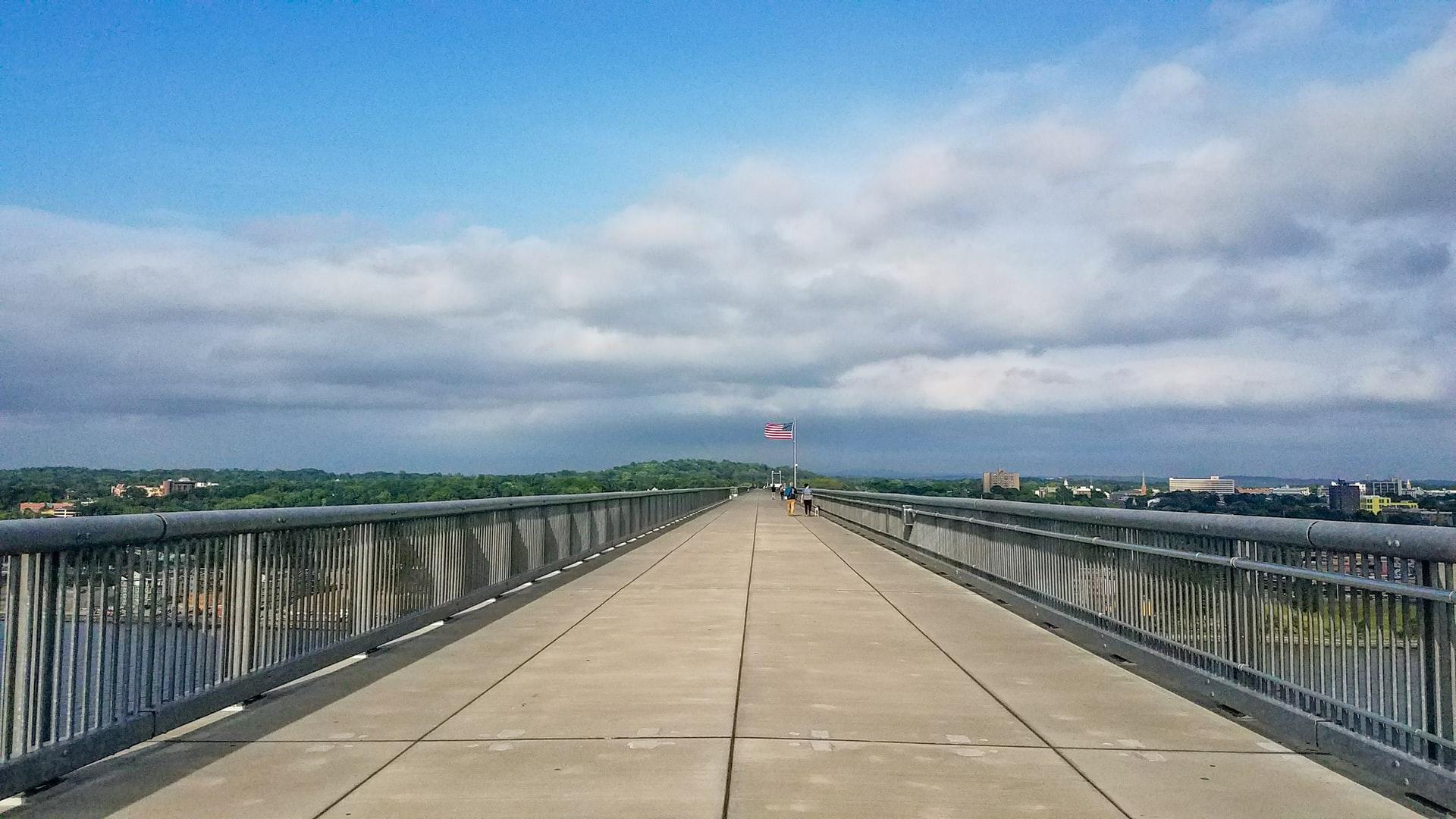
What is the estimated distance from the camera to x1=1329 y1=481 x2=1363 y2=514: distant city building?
1135 cm

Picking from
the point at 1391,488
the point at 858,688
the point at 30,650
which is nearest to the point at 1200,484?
the point at 1391,488

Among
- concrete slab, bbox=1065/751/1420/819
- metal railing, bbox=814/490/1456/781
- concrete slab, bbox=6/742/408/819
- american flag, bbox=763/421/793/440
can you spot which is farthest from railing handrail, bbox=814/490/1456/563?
american flag, bbox=763/421/793/440

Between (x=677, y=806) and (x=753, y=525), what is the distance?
3274cm

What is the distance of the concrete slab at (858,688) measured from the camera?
272 inches

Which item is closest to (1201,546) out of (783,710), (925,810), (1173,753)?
(1173,753)

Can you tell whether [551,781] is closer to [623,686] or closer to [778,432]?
[623,686]

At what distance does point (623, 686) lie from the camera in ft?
27.3

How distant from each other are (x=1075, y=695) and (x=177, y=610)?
6.33 meters

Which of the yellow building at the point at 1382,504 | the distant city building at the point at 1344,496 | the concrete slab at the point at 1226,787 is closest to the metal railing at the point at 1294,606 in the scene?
the concrete slab at the point at 1226,787

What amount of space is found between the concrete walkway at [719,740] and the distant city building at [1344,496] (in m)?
3.42

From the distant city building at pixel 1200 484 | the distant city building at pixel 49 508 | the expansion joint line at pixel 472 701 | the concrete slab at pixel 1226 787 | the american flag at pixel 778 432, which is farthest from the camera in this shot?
the american flag at pixel 778 432

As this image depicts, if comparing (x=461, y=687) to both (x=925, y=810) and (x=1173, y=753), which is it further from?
(x=1173, y=753)

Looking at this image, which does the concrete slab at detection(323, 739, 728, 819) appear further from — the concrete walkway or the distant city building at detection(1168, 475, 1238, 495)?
the distant city building at detection(1168, 475, 1238, 495)

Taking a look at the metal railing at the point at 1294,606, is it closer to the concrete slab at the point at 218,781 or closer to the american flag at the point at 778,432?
the concrete slab at the point at 218,781
